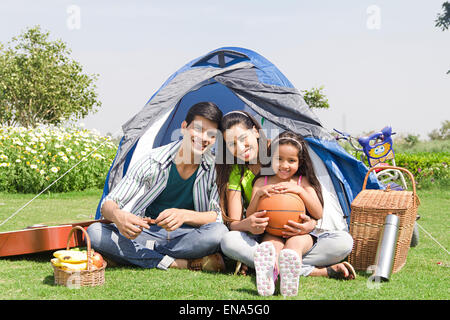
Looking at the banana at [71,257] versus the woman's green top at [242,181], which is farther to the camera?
the woman's green top at [242,181]

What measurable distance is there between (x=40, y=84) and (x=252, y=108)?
52.9 ft

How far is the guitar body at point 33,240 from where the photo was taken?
3.88 m

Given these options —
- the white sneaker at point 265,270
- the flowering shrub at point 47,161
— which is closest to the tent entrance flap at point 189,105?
the white sneaker at point 265,270

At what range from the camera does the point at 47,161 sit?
8891 mm

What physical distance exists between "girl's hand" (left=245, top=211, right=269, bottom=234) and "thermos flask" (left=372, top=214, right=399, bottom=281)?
787 millimetres

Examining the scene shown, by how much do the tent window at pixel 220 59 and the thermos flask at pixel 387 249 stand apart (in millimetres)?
2383

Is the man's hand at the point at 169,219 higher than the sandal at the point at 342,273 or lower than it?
higher

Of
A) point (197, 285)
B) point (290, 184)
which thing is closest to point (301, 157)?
point (290, 184)

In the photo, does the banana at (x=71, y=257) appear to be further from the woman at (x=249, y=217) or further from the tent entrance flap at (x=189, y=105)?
the tent entrance flap at (x=189, y=105)

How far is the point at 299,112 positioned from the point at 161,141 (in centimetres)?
159

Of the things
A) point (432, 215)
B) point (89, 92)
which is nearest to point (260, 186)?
point (432, 215)

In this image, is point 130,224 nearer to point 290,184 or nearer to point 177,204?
point 177,204

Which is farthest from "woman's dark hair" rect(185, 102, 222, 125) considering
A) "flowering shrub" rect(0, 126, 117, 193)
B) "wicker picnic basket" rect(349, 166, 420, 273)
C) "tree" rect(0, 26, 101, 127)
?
"tree" rect(0, 26, 101, 127)

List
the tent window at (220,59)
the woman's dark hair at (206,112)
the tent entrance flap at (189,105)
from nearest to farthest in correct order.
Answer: the woman's dark hair at (206,112) → the tent window at (220,59) → the tent entrance flap at (189,105)
